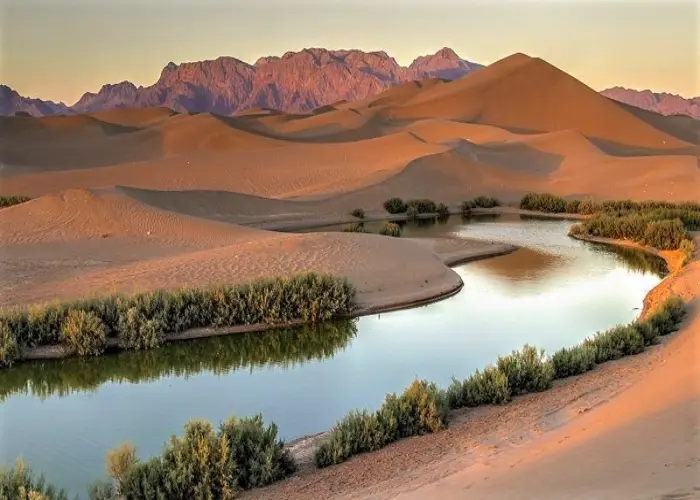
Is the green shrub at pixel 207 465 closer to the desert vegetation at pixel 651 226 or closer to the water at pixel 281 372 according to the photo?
the water at pixel 281 372

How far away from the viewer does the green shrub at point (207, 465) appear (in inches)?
285

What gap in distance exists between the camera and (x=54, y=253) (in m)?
21.4

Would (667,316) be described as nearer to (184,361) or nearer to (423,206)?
(184,361)

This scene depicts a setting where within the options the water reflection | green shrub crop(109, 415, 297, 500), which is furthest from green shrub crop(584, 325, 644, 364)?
green shrub crop(109, 415, 297, 500)

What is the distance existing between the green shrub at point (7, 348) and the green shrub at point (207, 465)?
596 centimetres

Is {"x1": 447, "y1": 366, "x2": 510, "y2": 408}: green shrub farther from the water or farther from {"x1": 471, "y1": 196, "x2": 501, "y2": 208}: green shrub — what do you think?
{"x1": 471, "y1": 196, "x2": 501, "y2": 208}: green shrub

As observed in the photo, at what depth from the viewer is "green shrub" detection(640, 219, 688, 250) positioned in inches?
993

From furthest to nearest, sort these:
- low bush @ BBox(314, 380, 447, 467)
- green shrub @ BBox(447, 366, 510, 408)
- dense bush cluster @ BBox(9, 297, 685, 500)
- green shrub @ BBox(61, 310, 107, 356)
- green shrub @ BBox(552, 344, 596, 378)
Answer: green shrub @ BBox(61, 310, 107, 356), green shrub @ BBox(552, 344, 596, 378), green shrub @ BBox(447, 366, 510, 408), low bush @ BBox(314, 380, 447, 467), dense bush cluster @ BBox(9, 297, 685, 500)

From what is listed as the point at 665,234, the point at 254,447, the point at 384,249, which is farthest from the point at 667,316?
the point at 665,234

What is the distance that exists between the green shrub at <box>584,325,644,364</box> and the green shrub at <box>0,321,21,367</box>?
9105 millimetres

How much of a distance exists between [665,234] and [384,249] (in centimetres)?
1071

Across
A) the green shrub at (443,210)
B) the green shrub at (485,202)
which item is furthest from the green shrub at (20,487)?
the green shrub at (485,202)

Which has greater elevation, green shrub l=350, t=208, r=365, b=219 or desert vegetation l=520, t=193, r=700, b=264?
green shrub l=350, t=208, r=365, b=219

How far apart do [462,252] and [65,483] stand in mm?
17495
